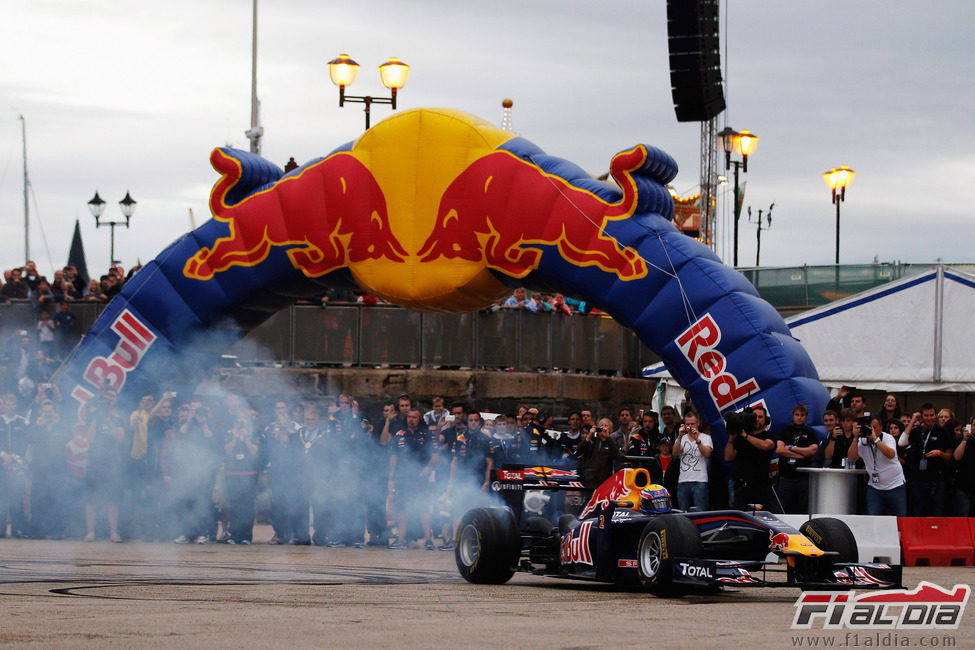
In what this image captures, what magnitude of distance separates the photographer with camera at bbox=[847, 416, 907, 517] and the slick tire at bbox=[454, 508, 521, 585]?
537cm

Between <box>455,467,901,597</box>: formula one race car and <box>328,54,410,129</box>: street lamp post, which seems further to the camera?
<box>328,54,410,129</box>: street lamp post

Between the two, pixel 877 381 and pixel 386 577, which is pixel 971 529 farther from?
pixel 386 577

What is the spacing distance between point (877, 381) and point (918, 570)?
670cm

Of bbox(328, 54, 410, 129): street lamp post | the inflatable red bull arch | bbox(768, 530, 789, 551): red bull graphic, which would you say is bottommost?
bbox(768, 530, 789, 551): red bull graphic

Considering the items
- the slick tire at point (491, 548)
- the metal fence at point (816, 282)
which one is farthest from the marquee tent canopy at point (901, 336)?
the slick tire at point (491, 548)

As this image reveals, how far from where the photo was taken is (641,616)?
370 inches

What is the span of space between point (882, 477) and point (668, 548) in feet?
20.7

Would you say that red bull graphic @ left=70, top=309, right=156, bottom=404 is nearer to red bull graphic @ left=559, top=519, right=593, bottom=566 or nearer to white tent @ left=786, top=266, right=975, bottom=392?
red bull graphic @ left=559, top=519, right=593, bottom=566

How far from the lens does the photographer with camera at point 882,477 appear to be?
16000 mm

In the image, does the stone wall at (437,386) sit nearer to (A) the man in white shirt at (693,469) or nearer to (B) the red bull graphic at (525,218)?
(B) the red bull graphic at (525,218)

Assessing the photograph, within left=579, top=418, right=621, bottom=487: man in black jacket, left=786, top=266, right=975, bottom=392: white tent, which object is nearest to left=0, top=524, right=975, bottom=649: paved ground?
left=579, top=418, right=621, bottom=487: man in black jacket

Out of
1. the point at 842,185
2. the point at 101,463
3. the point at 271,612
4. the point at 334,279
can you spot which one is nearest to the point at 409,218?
the point at 334,279

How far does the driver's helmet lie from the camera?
462 inches

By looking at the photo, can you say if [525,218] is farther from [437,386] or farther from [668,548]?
[437,386]
